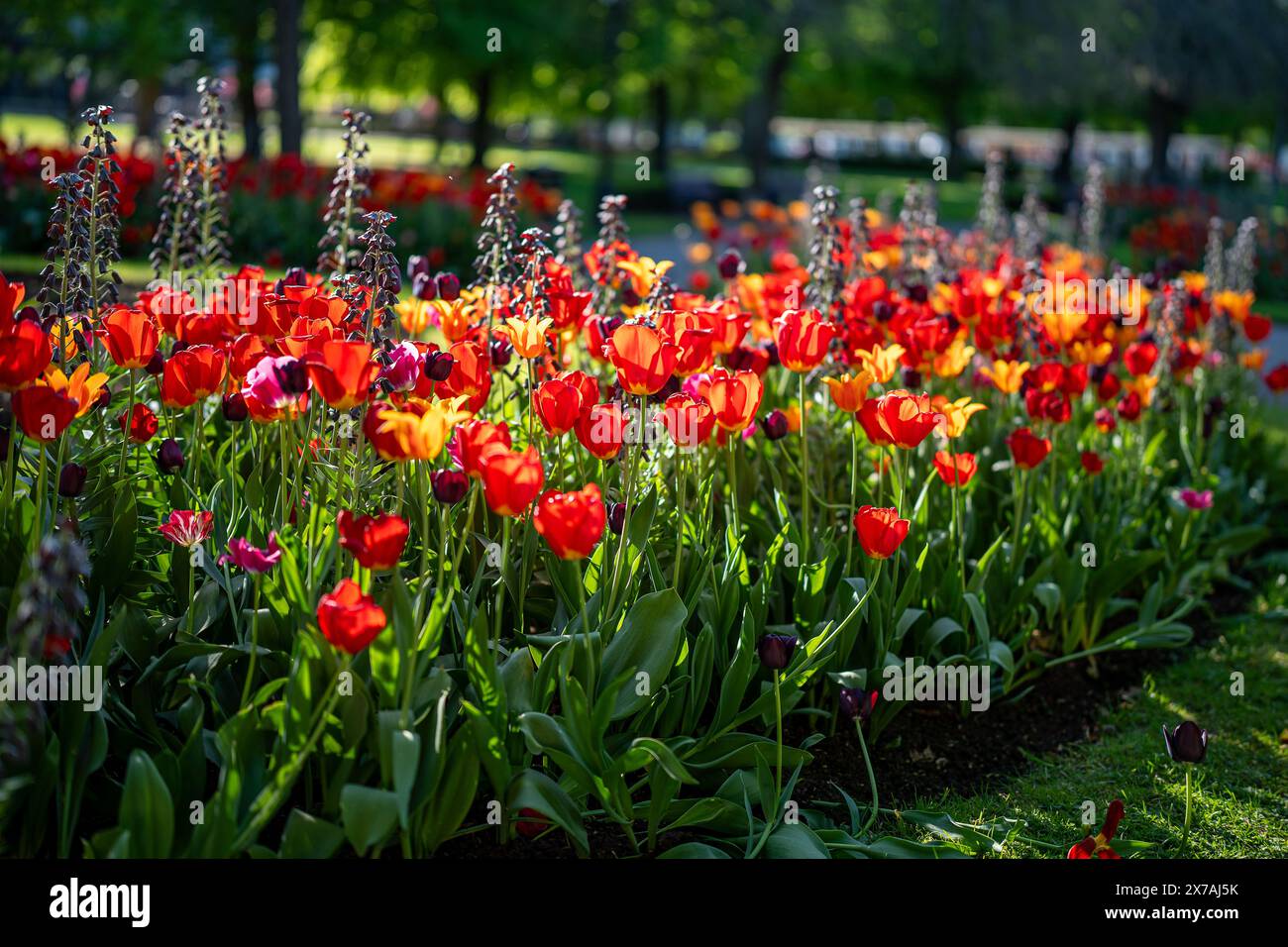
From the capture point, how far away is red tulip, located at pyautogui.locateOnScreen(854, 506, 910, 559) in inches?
131

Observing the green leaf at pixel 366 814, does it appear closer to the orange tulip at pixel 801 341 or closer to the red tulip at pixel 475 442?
the red tulip at pixel 475 442

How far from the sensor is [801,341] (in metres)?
3.73

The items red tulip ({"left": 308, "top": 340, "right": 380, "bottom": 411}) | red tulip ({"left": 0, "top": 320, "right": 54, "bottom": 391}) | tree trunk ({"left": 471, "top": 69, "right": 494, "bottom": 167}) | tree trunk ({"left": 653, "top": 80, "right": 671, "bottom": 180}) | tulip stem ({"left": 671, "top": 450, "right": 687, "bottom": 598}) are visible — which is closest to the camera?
red tulip ({"left": 308, "top": 340, "right": 380, "bottom": 411})

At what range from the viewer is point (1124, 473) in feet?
18.6

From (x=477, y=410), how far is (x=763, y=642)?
100cm

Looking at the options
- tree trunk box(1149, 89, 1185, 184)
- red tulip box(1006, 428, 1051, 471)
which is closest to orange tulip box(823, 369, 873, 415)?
red tulip box(1006, 428, 1051, 471)

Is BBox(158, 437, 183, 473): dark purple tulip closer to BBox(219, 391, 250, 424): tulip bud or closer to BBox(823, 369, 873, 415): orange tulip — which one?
BBox(219, 391, 250, 424): tulip bud

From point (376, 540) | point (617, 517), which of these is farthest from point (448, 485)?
point (617, 517)

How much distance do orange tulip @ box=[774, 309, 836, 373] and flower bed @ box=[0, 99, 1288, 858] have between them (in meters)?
0.01

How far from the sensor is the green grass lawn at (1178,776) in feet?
12.1

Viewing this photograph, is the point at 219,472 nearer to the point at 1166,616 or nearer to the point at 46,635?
the point at 46,635

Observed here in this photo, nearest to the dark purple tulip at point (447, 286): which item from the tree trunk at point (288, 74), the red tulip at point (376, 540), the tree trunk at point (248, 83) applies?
the red tulip at point (376, 540)

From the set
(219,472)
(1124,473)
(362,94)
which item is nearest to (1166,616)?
(1124,473)

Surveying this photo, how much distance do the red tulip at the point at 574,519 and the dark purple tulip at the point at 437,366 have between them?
1.91 ft
